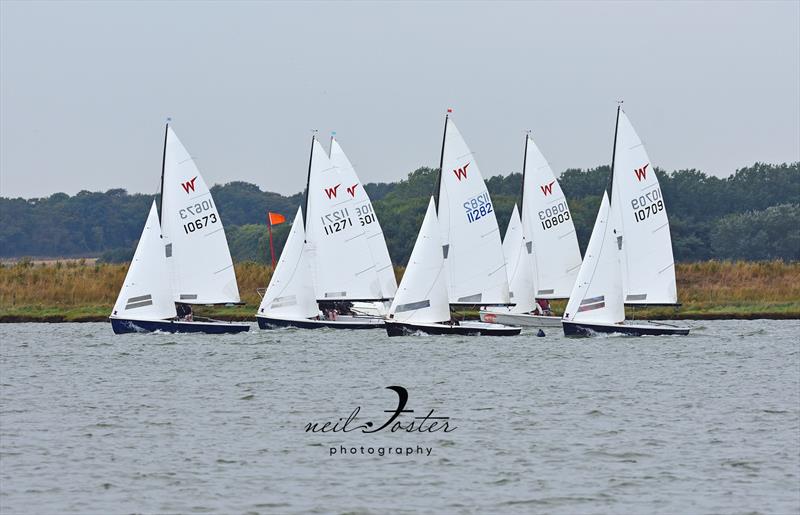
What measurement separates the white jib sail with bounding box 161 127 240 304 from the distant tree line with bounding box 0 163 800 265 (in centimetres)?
4604

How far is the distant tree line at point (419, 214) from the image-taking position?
347ft

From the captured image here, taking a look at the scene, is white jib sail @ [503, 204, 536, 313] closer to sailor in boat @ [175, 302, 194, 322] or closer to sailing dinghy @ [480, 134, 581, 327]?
sailing dinghy @ [480, 134, 581, 327]

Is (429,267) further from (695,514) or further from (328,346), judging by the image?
(695,514)

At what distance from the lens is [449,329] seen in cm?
4944

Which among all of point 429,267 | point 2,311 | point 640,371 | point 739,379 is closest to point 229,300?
point 429,267

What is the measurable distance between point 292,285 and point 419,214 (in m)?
51.5

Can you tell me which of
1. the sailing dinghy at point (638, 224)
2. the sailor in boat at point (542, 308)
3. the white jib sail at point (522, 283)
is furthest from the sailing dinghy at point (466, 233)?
the sailor in boat at point (542, 308)

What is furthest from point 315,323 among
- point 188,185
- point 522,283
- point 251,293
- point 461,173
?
point 251,293

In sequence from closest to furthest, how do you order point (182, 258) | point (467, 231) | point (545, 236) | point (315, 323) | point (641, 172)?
point (641, 172), point (467, 231), point (182, 258), point (315, 323), point (545, 236)

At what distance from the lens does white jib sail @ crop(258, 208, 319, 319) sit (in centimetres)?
5456

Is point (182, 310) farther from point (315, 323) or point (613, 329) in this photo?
point (613, 329)

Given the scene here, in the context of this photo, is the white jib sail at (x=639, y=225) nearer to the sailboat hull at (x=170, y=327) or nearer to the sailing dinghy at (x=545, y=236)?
the sailing dinghy at (x=545, y=236)

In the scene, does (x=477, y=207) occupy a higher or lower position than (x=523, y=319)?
higher

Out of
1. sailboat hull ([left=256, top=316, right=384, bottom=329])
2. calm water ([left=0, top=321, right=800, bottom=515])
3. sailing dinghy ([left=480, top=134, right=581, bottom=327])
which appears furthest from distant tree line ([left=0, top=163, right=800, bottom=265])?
calm water ([left=0, top=321, right=800, bottom=515])
